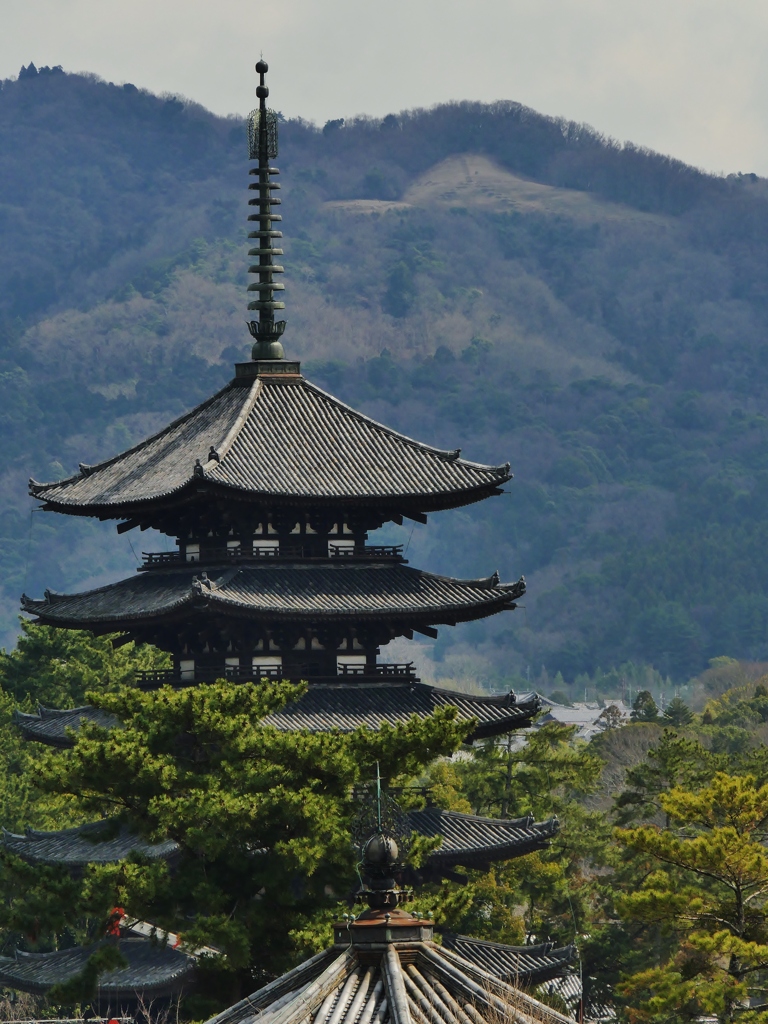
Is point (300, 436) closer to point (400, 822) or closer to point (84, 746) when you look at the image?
point (84, 746)

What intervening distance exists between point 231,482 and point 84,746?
11625mm

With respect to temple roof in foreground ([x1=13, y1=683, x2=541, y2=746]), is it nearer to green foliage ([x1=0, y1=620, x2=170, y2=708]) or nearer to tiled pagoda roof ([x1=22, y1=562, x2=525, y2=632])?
tiled pagoda roof ([x1=22, y1=562, x2=525, y2=632])

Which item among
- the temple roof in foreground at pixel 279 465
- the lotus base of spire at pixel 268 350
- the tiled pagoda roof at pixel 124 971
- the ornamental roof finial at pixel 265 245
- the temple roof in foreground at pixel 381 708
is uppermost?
the ornamental roof finial at pixel 265 245

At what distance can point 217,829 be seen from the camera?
41.2m

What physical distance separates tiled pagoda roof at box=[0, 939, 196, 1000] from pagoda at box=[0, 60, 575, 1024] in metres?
0.07

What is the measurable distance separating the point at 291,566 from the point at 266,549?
78 centimetres

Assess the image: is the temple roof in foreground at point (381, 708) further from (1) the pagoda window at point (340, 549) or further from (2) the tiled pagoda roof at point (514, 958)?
(2) the tiled pagoda roof at point (514, 958)

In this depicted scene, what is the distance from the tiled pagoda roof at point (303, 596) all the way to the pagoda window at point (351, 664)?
166 centimetres

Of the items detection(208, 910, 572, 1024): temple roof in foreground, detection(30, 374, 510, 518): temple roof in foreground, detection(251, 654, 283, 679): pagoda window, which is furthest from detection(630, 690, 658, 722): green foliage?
detection(208, 910, 572, 1024): temple roof in foreground

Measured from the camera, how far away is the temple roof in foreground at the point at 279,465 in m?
53.1

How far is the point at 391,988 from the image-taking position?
69.5ft

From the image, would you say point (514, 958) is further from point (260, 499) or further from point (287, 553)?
point (260, 499)

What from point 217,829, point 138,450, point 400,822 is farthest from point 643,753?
point 400,822

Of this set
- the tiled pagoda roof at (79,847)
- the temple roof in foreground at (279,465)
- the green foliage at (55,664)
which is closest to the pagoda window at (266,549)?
the temple roof in foreground at (279,465)
